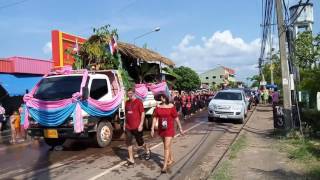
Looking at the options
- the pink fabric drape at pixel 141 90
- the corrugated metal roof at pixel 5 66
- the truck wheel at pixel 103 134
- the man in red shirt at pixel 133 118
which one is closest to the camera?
the man in red shirt at pixel 133 118

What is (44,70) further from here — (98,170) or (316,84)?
(98,170)

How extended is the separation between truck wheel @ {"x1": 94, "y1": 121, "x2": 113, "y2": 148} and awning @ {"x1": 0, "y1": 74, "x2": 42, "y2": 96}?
49.0ft

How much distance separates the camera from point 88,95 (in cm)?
1316

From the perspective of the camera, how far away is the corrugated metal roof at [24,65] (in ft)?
94.8

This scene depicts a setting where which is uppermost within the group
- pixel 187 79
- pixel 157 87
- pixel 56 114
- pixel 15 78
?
pixel 187 79

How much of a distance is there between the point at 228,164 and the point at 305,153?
2449mm

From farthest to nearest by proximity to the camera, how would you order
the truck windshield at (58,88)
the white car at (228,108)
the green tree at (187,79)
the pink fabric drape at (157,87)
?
the green tree at (187,79) → the white car at (228,108) → the pink fabric drape at (157,87) → the truck windshield at (58,88)

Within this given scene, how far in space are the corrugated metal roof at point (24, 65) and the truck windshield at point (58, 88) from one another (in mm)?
16004

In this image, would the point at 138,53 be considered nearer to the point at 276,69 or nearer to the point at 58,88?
the point at 58,88

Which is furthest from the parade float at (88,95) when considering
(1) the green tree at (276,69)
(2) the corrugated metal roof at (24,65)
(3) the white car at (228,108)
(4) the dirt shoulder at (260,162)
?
(1) the green tree at (276,69)

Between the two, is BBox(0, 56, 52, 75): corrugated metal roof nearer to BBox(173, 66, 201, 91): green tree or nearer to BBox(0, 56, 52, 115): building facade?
BBox(0, 56, 52, 115): building facade

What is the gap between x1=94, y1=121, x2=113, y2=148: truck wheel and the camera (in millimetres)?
13571

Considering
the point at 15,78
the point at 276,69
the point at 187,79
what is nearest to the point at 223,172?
the point at 15,78

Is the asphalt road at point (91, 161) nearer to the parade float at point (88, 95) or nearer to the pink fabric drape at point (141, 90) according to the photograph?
the parade float at point (88, 95)
